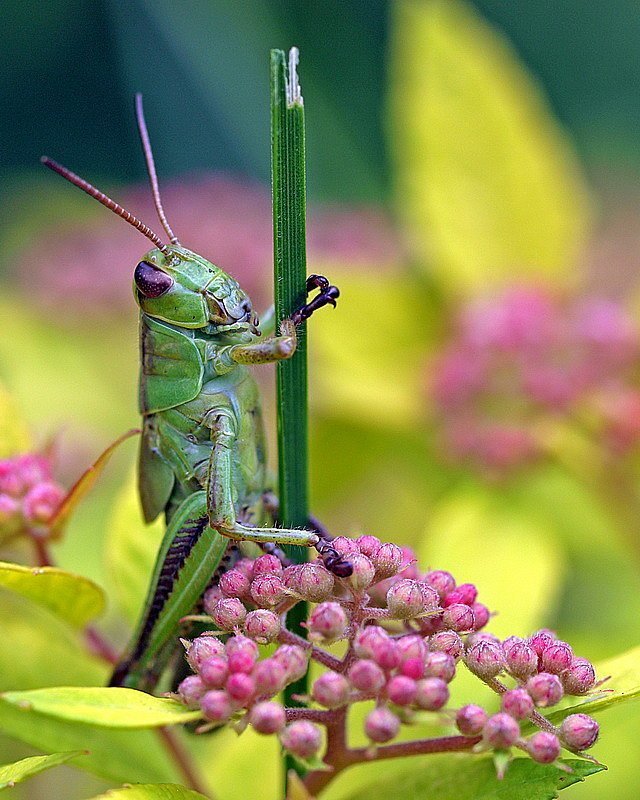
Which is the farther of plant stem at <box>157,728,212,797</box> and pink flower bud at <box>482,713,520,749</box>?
plant stem at <box>157,728,212,797</box>

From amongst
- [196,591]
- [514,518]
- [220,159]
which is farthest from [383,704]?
[220,159]

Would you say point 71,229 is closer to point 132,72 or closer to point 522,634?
point 132,72

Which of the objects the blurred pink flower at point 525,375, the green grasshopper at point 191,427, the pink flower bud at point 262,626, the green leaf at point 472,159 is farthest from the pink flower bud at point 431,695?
the green leaf at point 472,159

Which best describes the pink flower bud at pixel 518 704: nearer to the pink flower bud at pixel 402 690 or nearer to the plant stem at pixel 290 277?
the pink flower bud at pixel 402 690

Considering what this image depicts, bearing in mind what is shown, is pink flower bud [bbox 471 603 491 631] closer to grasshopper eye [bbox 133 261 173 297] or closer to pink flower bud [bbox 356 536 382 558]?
pink flower bud [bbox 356 536 382 558]

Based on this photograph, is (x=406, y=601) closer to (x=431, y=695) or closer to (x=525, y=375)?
(x=431, y=695)

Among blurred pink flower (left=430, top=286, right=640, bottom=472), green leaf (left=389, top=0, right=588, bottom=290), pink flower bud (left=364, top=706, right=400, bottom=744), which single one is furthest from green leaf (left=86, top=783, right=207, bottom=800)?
green leaf (left=389, top=0, right=588, bottom=290)

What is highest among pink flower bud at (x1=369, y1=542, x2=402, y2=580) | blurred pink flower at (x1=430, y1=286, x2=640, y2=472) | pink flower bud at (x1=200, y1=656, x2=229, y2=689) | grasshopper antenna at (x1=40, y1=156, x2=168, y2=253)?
grasshopper antenna at (x1=40, y1=156, x2=168, y2=253)

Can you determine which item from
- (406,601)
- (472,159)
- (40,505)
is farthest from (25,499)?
(472,159)
